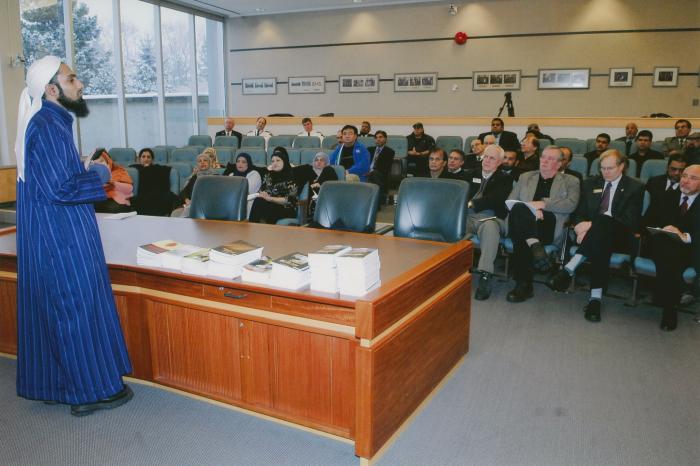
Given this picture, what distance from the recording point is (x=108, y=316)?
2.67 meters

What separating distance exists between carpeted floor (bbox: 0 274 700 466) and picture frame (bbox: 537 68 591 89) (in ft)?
31.8

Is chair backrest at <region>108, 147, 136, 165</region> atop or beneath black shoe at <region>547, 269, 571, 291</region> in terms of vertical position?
atop

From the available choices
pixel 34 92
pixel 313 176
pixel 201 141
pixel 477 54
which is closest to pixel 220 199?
pixel 313 176

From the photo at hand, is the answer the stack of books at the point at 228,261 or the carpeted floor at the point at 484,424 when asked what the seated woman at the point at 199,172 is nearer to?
the carpeted floor at the point at 484,424

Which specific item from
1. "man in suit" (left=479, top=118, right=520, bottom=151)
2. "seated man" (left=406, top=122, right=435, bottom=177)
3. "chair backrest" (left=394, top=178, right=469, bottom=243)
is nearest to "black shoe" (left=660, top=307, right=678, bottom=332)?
"chair backrest" (left=394, top=178, right=469, bottom=243)

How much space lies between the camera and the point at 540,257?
4277mm

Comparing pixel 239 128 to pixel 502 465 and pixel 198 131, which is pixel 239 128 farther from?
pixel 502 465

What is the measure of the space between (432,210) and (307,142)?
6.70m

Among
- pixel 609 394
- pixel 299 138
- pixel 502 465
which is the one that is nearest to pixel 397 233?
pixel 609 394

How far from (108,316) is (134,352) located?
310 mm

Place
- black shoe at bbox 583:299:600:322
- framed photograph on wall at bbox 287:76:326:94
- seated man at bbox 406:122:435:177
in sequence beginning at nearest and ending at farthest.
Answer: black shoe at bbox 583:299:600:322, seated man at bbox 406:122:435:177, framed photograph on wall at bbox 287:76:326:94

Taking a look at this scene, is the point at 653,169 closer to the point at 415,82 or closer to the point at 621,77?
the point at 621,77

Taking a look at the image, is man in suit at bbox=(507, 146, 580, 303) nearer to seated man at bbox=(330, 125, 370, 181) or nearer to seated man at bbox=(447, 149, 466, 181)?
seated man at bbox=(447, 149, 466, 181)

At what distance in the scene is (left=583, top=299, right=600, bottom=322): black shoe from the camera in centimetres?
397
